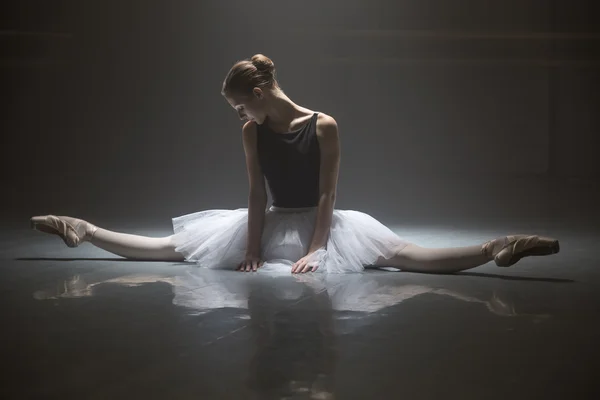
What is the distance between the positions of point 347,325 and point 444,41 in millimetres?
5615

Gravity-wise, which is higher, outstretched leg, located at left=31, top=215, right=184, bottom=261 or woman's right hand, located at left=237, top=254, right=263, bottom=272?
outstretched leg, located at left=31, top=215, right=184, bottom=261

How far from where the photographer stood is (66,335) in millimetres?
1857

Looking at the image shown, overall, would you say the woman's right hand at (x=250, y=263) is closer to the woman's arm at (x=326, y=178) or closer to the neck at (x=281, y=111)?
the woman's arm at (x=326, y=178)

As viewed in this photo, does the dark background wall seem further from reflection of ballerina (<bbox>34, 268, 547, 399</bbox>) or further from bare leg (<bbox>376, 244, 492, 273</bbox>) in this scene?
reflection of ballerina (<bbox>34, 268, 547, 399</bbox>)

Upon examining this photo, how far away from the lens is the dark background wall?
6.86m

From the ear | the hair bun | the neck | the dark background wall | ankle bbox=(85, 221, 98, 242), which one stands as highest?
the dark background wall

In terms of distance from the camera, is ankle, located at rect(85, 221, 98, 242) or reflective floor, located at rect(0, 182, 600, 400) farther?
ankle, located at rect(85, 221, 98, 242)

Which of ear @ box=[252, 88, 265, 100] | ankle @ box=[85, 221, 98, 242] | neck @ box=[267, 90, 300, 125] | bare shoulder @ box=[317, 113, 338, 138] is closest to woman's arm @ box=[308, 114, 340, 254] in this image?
bare shoulder @ box=[317, 113, 338, 138]

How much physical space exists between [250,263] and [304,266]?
23 cm

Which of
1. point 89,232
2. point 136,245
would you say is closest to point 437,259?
point 136,245

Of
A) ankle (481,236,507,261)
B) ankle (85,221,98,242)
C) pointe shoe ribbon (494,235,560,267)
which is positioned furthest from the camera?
ankle (85,221,98,242)

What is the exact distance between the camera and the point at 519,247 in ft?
7.95

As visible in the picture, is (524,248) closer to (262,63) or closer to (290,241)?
(290,241)

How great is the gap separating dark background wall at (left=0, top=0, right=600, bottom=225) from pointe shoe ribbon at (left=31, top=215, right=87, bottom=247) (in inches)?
141
